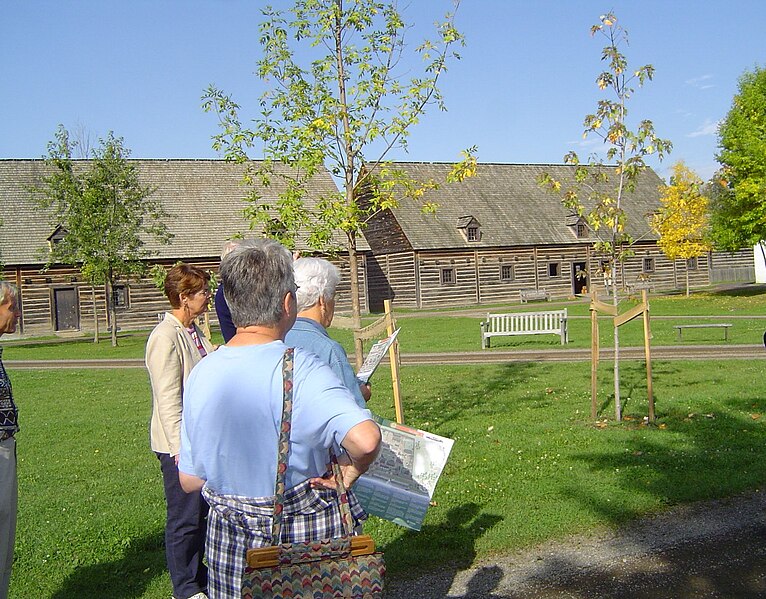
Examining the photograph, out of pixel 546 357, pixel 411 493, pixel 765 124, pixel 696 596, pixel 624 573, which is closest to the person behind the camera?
pixel 411 493

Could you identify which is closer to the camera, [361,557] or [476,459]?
[361,557]

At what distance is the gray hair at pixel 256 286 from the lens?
9.33 feet

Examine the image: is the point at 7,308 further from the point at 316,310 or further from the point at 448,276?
the point at 448,276

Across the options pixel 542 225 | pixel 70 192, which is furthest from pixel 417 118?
pixel 542 225

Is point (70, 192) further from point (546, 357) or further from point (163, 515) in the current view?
point (163, 515)

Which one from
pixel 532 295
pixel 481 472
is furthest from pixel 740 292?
pixel 481 472

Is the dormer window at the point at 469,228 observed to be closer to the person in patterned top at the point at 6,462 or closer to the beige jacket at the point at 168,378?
the beige jacket at the point at 168,378

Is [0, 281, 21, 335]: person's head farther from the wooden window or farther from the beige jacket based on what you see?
the wooden window

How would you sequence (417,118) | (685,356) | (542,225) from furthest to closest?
(542,225)
(685,356)
(417,118)

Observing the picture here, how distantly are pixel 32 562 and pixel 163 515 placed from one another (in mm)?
1160

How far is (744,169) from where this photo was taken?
3872cm

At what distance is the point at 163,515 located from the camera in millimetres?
6707

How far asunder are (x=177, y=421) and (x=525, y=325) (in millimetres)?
18627

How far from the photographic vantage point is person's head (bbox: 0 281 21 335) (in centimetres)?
431
